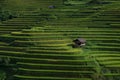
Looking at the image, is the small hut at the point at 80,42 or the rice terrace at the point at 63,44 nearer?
the rice terrace at the point at 63,44

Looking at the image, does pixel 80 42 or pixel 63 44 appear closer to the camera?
pixel 80 42

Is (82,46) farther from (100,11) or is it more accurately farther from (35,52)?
(100,11)

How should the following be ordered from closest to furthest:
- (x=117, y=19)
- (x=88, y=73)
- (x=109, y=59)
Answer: (x=88, y=73), (x=109, y=59), (x=117, y=19)

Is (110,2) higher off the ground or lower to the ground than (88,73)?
higher

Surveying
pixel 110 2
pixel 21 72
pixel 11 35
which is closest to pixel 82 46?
pixel 21 72

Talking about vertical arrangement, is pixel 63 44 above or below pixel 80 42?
below

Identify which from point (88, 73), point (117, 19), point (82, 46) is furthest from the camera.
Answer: point (117, 19)

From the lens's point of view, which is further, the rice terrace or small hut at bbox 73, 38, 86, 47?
small hut at bbox 73, 38, 86, 47

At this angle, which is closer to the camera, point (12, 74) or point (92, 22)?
point (12, 74)
